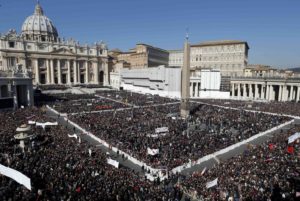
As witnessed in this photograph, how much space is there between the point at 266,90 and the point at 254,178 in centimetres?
5998

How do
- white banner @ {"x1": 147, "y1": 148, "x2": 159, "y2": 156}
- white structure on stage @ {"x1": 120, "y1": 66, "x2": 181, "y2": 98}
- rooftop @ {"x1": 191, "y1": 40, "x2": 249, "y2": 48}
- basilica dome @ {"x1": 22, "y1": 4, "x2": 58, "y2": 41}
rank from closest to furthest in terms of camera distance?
white banner @ {"x1": 147, "y1": 148, "x2": 159, "y2": 156}
white structure on stage @ {"x1": 120, "y1": 66, "x2": 181, "y2": 98}
rooftop @ {"x1": 191, "y1": 40, "x2": 249, "y2": 48}
basilica dome @ {"x1": 22, "y1": 4, "x2": 58, "y2": 41}

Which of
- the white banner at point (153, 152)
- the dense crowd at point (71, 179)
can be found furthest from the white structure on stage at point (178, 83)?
the dense crowd at point (71, 179)

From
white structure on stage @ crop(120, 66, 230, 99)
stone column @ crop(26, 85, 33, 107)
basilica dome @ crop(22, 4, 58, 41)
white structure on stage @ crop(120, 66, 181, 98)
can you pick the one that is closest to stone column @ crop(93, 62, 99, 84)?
white structure on stage @ crop(120, 66, 181, 98)

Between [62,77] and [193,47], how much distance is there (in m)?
56.3

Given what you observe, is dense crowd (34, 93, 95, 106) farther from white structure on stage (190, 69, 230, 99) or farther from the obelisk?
white structure on stage (190, 69, 230, 99)

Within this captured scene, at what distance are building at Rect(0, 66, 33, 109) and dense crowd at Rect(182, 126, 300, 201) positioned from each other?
125 ft

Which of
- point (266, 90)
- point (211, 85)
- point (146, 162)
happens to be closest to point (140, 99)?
point (211, 85)

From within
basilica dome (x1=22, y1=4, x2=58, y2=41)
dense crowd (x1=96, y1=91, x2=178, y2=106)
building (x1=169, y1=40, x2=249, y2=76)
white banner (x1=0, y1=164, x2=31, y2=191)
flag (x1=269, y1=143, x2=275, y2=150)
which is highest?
basilica dome (x1=22, y1=4, x2=58, y2=41)

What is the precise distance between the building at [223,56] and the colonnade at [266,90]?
17.7m

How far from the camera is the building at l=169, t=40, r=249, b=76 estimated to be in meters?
94.2

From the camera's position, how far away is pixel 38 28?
358 feet

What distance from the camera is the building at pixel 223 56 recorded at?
94.2m

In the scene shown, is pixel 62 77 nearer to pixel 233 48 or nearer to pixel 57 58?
pixel 57 58

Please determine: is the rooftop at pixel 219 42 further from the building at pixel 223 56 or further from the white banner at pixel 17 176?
the white banner at pixel 17 176
